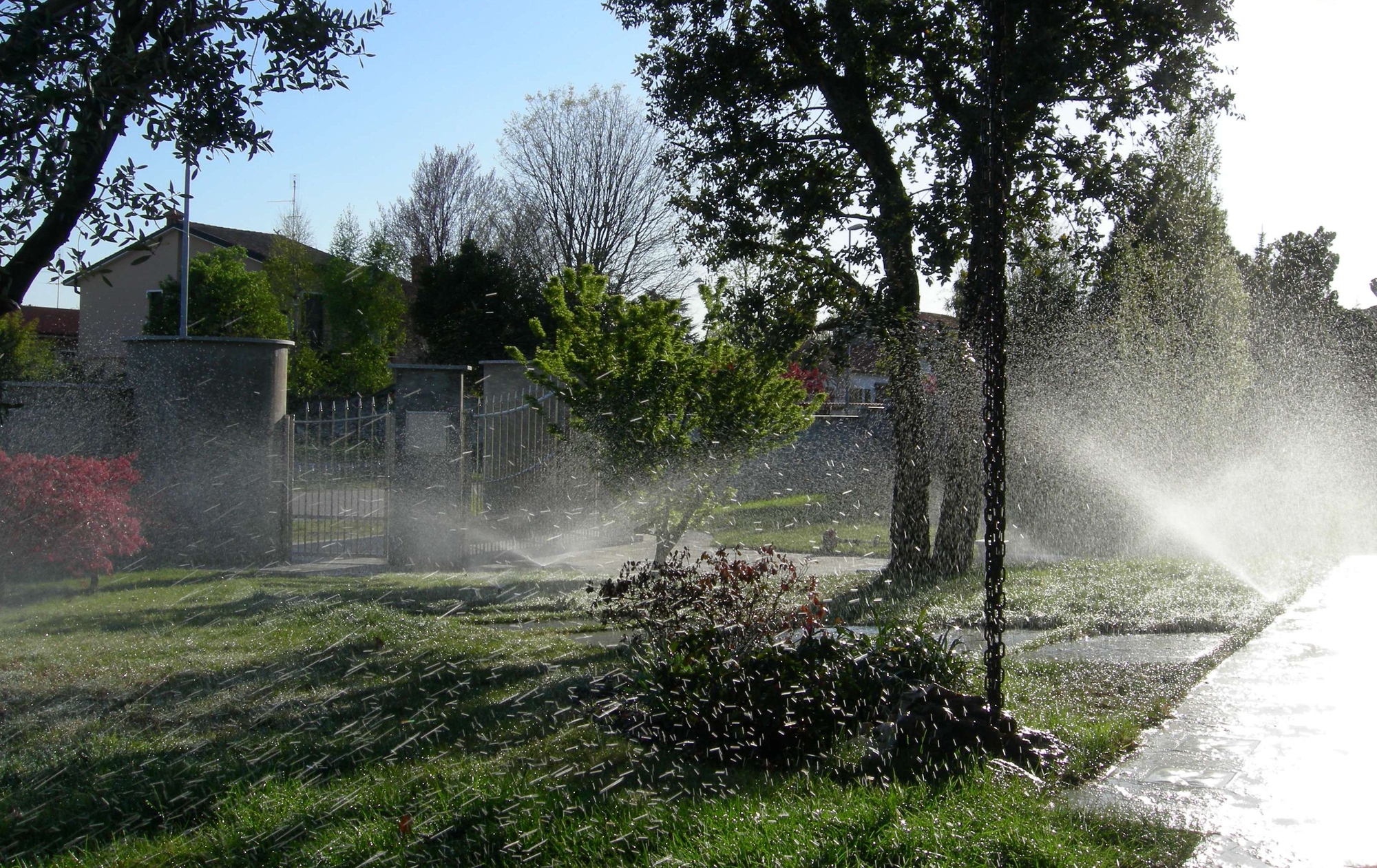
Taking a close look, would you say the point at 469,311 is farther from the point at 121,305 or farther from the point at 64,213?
the point at 64,213

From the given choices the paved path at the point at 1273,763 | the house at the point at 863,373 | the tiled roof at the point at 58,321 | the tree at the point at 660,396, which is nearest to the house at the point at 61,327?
the tiled roof at the point at 58,321

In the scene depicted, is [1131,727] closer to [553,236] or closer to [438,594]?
[438,594]

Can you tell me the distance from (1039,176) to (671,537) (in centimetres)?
487

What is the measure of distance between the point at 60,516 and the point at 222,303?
26285mm

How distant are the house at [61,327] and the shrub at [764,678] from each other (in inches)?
1420

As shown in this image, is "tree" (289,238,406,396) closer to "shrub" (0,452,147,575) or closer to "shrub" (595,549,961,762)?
"shrub" (0,452,147,575)

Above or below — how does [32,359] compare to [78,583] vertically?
above

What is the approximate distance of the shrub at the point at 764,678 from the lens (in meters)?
4.60

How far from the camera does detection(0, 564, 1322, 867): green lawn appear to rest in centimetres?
348

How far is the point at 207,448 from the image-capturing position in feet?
35.7

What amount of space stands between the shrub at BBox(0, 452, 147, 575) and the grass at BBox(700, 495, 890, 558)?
532cm

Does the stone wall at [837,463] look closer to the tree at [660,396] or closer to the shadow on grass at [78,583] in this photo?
the tree at [660,396]

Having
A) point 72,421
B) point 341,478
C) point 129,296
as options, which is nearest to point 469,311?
point 129,296

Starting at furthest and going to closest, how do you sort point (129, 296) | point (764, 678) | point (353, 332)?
point (129, 296) → point (353, 332) → point (764, 678)
